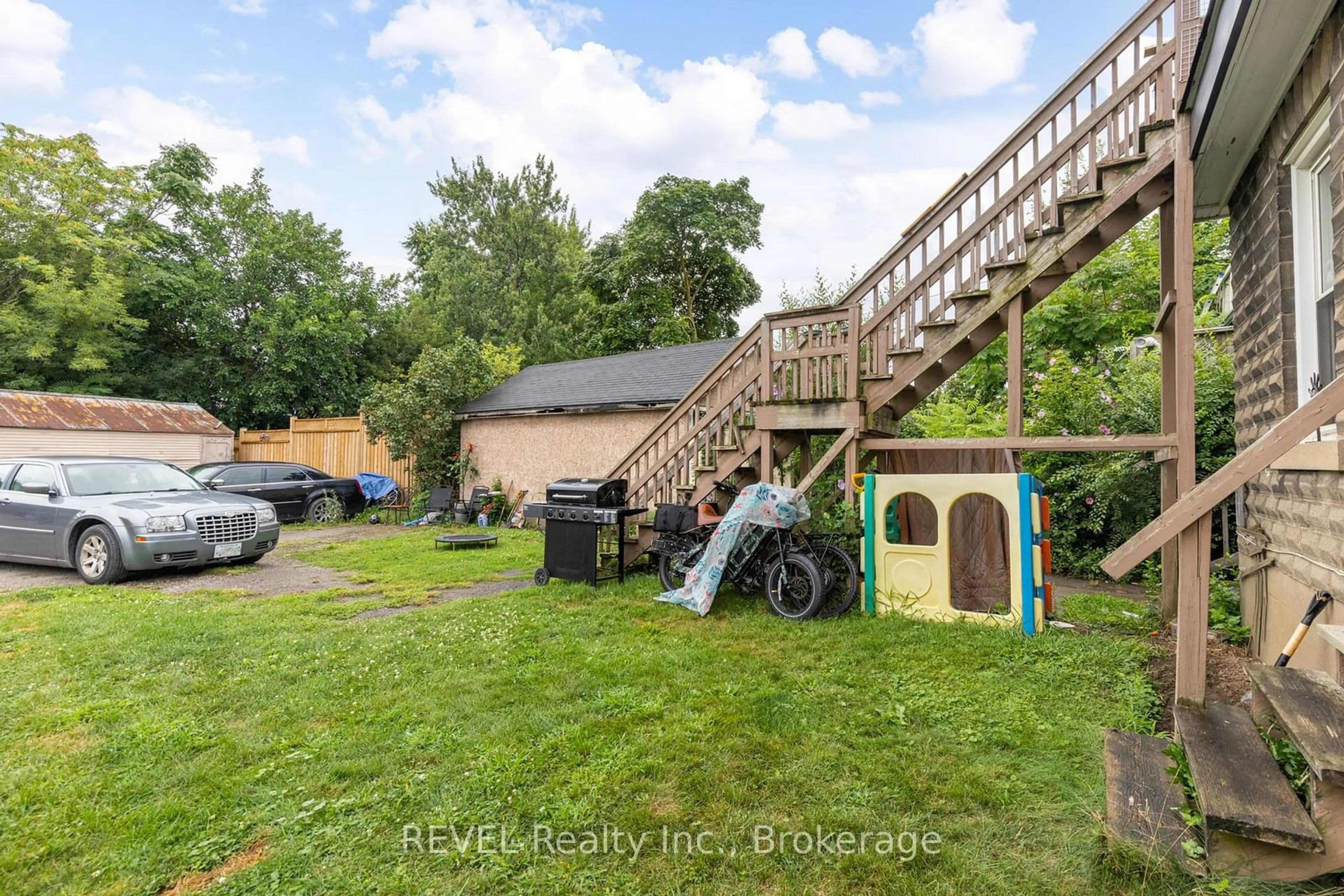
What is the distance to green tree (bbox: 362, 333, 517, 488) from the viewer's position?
13.3 metres

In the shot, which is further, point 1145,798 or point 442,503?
point 442,503

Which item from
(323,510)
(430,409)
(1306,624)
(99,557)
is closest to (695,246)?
(430,409)

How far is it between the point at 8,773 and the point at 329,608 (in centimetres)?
300

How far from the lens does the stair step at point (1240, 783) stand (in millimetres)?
1547

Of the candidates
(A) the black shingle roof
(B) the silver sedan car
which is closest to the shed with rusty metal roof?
(B) the silver sedan car

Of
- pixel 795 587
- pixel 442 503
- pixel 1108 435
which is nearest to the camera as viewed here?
pixel 795 587

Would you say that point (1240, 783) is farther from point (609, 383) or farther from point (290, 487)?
point (290, 487)

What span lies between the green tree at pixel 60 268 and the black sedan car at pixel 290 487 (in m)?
9.34

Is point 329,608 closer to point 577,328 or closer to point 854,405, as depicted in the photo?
point 854,405

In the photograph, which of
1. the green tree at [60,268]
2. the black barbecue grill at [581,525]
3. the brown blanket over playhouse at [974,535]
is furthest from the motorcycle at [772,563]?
the green tree at [60,268]

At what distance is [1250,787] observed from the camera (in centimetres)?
177

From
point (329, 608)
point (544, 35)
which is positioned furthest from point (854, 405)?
point (544, 35)

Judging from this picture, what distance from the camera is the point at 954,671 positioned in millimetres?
3654

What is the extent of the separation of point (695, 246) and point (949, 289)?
65.3ft
